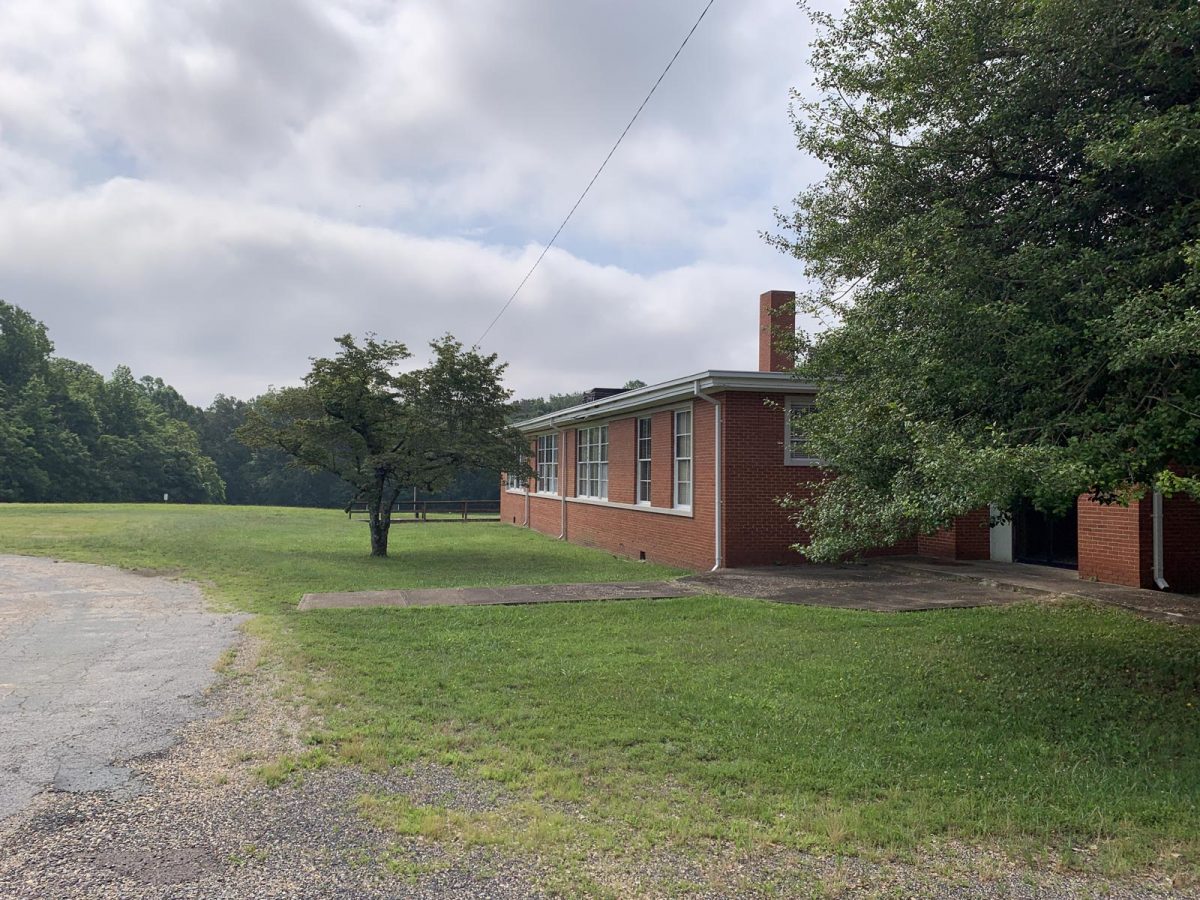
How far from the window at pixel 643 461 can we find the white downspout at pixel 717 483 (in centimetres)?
322

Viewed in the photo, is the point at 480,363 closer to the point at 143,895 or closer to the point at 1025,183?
the point at 1025,183

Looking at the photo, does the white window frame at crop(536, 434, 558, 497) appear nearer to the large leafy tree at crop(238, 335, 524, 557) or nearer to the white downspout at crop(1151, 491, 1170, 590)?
the large leafy tree at crop(238, 335, 524, 557)

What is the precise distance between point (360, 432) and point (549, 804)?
1238 centimetres

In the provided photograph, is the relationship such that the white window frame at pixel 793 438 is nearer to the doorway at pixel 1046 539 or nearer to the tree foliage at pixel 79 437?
the doorway at pixel 1046 539

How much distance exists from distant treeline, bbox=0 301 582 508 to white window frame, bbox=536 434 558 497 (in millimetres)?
23204

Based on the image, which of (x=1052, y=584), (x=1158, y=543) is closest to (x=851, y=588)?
(x=1052, y=584)

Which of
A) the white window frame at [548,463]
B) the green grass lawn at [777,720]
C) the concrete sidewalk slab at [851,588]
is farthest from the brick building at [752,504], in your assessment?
the white window frame at [548,463]

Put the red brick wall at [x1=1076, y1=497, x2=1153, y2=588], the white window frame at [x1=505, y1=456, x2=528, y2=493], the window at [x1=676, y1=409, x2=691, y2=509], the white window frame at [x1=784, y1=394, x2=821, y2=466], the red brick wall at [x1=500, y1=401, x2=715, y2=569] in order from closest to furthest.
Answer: the red brick wall at [x1=1076, y1=497, x2=1153, y2=588]
the white window frame at [x1=784, y1=394, x2=821, y2=466]
the red brick wall at [x1=500, y1=401, x2=715, y2=569]
the window at [x1=676, y1=409, x2=691, y2=509]
the white window frame at [x1=505, y1=456, x2=528, y2=493]

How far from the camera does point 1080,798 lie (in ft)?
13.2

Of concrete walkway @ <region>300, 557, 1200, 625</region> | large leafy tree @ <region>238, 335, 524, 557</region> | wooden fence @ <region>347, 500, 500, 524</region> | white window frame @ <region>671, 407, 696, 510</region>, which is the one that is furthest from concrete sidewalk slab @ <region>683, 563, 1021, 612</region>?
wooden fence @ <region>347, 500, 500, 524</region>

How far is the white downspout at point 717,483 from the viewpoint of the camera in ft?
41.4

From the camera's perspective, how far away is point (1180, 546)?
1000 centimetres

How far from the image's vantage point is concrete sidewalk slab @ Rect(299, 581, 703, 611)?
379 inches

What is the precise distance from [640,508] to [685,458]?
207 cm
